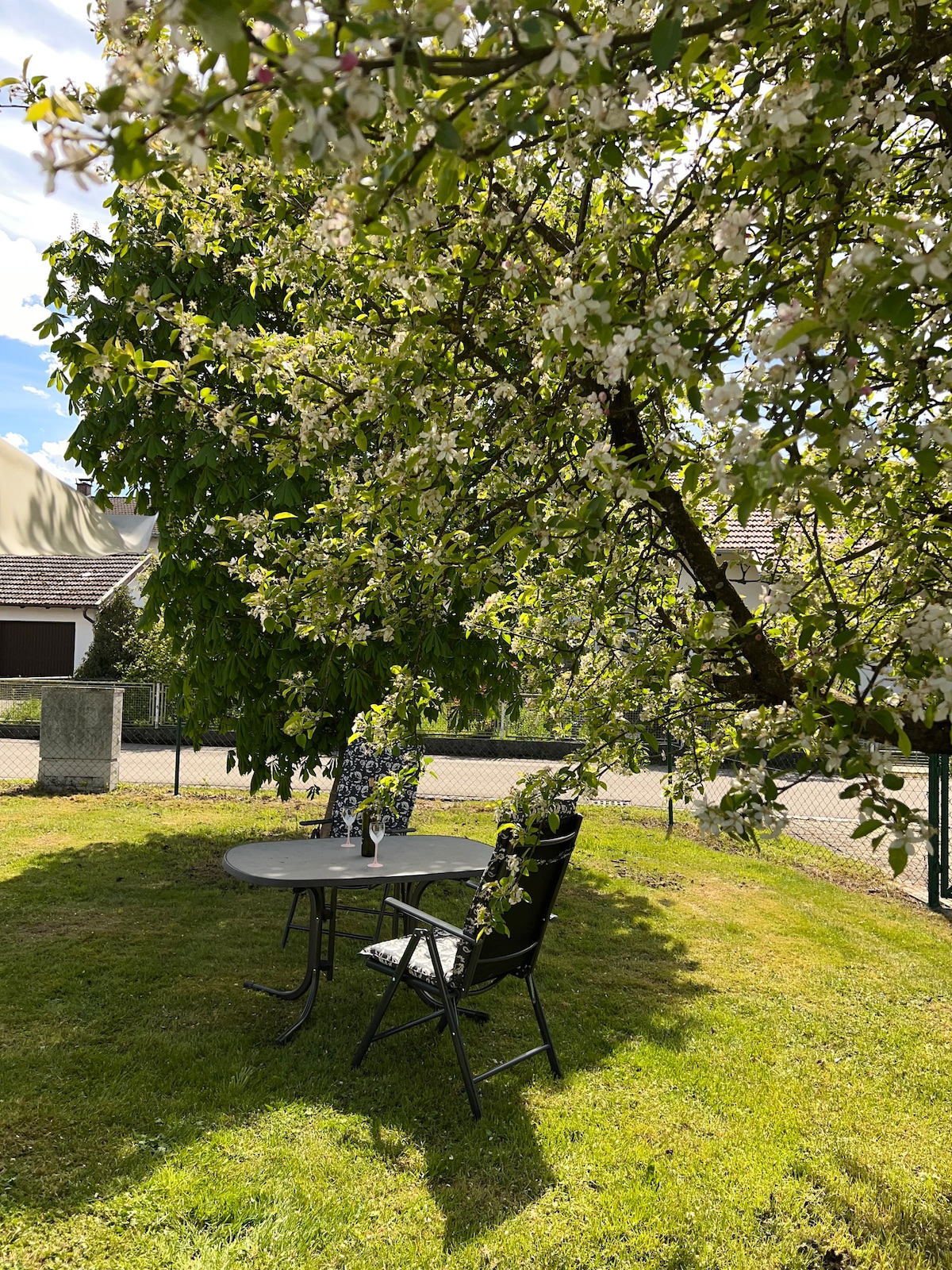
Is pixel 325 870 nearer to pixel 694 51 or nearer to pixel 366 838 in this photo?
pixel 366 838

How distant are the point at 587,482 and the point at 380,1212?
2.44 metres

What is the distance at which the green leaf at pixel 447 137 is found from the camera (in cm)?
111

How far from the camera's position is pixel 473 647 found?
21.3ft

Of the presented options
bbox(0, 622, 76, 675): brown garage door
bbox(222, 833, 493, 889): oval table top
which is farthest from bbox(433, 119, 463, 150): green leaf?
bbox(0, 622, 76, 675): brown garage door

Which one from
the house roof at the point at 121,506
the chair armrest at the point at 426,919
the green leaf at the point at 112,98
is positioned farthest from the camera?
the house roof at the point at 121,506

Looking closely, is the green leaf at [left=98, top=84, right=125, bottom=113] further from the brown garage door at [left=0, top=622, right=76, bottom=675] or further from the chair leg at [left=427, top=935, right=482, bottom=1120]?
the brown garage door at [left=0, top=622, right=76, bottom=675]

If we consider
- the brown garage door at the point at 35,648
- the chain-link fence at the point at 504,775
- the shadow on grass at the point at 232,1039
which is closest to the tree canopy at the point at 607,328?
the chain-link fence at the point at 504,775

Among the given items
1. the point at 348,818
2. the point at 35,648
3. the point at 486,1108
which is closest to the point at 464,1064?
the point at 486,1108

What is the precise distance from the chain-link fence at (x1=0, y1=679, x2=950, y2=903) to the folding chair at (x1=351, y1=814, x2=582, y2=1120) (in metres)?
0.54

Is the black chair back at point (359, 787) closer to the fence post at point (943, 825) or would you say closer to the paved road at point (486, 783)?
the fence post at point (943, 825)

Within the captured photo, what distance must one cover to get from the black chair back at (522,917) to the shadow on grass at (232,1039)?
542 mm

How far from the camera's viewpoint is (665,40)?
3.68 feet

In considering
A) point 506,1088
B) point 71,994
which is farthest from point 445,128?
point 71,994

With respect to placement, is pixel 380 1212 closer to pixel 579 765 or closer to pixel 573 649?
pixel 579 765
